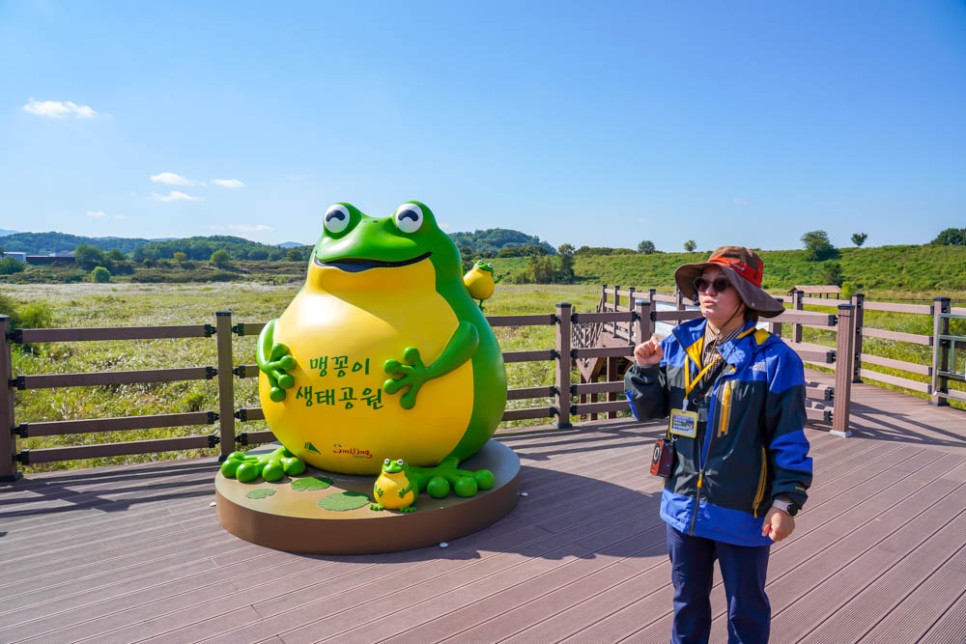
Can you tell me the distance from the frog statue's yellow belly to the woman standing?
69.4 inches

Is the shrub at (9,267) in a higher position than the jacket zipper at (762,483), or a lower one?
higher

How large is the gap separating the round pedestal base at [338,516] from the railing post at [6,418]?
82.0 inches

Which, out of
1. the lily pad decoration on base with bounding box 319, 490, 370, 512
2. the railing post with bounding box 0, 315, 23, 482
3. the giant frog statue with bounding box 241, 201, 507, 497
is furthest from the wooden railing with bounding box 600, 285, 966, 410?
the railing post with bounding box 0, 315, 23, 482

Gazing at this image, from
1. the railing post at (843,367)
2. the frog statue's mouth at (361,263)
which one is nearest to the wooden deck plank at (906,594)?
the railing post at (843,367)

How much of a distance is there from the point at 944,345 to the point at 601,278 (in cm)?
5015

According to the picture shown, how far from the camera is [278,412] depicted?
3822mm

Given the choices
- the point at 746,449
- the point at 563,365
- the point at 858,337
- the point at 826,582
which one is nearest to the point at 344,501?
the point at 746,449

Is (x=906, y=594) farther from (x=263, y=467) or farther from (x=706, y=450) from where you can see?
(x=263, y=467)

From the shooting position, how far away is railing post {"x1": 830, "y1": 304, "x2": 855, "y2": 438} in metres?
5.71

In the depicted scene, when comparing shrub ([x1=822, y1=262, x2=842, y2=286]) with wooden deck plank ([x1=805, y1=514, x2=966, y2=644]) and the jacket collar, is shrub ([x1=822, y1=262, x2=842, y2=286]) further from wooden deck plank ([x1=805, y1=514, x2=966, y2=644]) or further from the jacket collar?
the jacket collar

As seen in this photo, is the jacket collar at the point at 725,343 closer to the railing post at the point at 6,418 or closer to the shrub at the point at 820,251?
the railing post at the point at 6,418

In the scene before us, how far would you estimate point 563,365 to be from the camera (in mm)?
6266

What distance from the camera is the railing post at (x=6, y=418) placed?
4617 millimetres

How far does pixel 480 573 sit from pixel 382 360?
132cm
